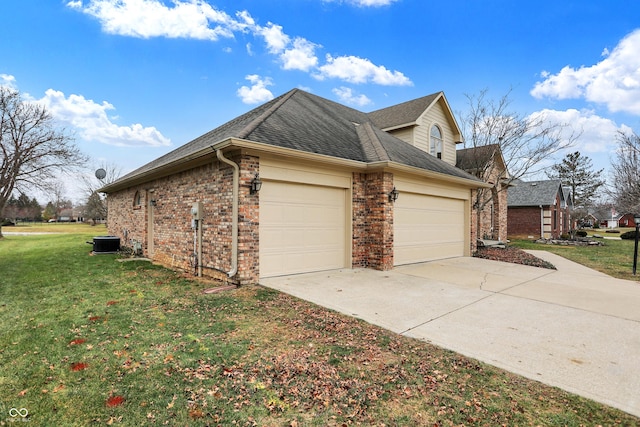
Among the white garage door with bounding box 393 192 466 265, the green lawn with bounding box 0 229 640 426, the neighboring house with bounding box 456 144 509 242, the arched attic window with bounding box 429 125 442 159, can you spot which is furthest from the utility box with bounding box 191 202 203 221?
the neighboring house with bounding box 456 144 509 242

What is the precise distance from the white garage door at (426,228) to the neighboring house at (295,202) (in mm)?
34

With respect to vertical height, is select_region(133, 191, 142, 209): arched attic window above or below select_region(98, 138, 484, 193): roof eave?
below

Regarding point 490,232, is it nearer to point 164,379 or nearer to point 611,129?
point 611,129

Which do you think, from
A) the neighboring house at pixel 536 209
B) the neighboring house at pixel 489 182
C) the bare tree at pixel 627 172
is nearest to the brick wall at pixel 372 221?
the neighboring house at pixel 489 182

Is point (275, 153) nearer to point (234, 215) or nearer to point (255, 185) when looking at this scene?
point (255, 185)

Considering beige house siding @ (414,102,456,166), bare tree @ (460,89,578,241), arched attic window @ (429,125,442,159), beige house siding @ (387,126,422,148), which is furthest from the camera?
bare tree @ (460,89,578,241)

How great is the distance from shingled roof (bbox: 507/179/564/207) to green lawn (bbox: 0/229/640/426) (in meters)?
25.1

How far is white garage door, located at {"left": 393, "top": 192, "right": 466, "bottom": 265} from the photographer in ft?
30.6

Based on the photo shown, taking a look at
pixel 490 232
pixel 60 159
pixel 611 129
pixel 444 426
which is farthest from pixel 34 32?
pixel 611 129

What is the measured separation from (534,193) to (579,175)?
90.0ft

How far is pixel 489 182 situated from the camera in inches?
720

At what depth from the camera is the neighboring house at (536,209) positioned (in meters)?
23.8

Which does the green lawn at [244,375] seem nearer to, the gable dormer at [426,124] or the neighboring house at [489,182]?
the gable dormer at [426,124]

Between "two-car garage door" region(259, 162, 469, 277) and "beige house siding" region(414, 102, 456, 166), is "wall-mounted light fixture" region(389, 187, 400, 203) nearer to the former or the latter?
"two-car garage door" region(259, 162, 469, 277)
